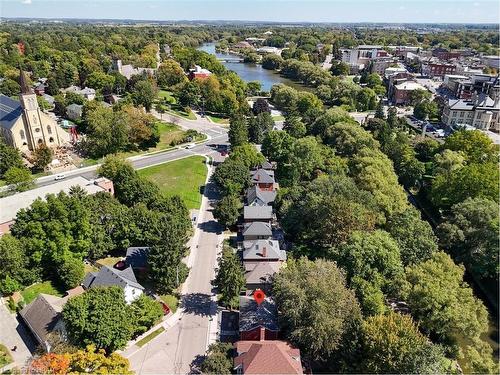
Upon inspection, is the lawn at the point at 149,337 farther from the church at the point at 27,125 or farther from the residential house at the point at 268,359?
the church at the point at 27,125

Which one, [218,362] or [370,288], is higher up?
[370,288]

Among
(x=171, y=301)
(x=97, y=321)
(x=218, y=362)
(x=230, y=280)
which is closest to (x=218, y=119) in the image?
(x=171, y=301)

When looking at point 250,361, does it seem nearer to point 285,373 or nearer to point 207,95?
point 285,373

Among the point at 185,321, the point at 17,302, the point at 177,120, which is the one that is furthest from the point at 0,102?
the point at 185,321

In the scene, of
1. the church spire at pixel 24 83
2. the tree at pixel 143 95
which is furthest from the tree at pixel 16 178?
the tree at pixel 143 95

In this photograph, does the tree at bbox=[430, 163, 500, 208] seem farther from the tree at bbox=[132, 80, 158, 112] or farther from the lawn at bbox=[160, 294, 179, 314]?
the tree at bbox=[132, 80, 158, 112]

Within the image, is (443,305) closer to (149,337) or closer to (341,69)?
(149,337)
